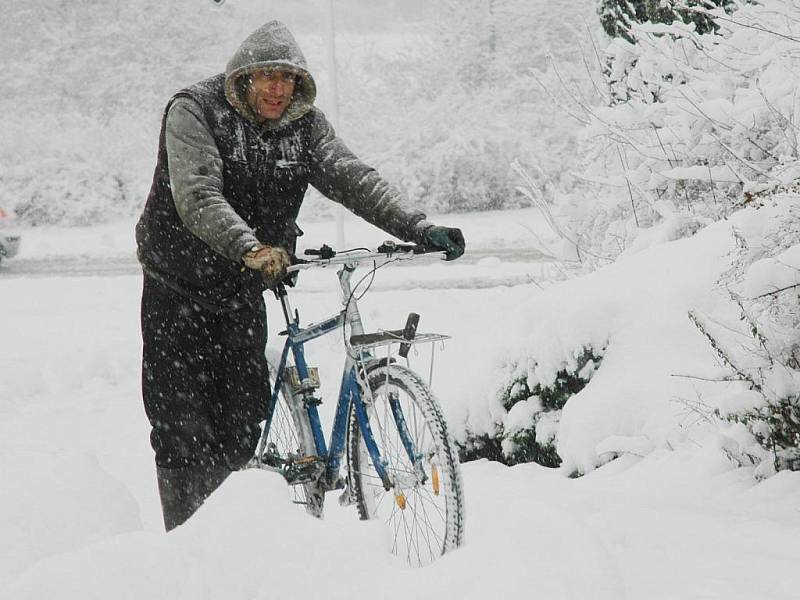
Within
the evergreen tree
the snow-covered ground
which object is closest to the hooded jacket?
the snow-covered ground

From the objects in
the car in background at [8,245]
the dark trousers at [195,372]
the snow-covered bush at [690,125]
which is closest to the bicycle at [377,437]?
the dark trousers at [195,372]

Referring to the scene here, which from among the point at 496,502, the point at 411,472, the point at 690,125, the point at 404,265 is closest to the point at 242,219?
the point at 411,472

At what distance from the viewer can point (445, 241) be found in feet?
10.0

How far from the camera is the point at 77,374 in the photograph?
7.29 metres

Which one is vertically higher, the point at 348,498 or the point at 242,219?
the point at 242,219

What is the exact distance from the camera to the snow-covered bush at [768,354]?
2.99m

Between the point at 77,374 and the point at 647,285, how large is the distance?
4.80 meters

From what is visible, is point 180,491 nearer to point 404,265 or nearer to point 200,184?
point 200,184

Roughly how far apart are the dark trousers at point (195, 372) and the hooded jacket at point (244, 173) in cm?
11

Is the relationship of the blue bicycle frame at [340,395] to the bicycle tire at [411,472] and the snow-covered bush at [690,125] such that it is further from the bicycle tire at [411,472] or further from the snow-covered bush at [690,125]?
the snow-covered bush at [690,125]

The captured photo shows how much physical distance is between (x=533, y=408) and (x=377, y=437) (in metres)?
1.51

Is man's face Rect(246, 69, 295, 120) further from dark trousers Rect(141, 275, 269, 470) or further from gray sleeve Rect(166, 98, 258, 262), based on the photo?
dark trousers Rect(141, 275, 269, 470)

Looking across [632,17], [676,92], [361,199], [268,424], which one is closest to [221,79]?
[361,199]

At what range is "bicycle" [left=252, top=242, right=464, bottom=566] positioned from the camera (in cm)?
293
